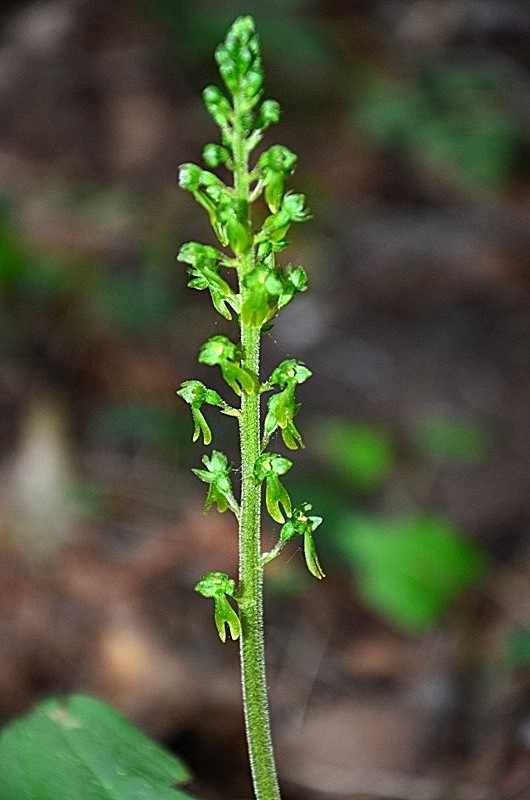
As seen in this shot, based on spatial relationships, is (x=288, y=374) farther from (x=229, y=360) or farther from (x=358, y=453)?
(x=358, y=453)

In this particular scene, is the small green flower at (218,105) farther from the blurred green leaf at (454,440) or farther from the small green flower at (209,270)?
the blurred green leaf at (454,440)

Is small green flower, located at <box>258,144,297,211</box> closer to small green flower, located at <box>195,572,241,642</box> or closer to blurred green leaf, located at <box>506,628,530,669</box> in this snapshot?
small green flower, located at <box>195,572,241,642</box>

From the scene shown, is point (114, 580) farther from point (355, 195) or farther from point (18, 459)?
point (355, 195)

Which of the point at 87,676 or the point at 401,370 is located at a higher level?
the point at 401,370

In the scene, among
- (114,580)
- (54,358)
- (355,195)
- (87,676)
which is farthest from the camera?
(355,195)

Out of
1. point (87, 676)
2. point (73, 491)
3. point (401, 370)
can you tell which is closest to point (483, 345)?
point (401, 370)

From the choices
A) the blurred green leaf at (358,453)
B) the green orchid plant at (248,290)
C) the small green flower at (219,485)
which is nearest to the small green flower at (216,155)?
the green orchid plant at (248,290)

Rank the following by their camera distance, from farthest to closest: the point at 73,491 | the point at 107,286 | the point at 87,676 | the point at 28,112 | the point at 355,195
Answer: the point at 28,112, the point at 355,195, the point at 107,286, the point at 73,491, the point at 87,676
